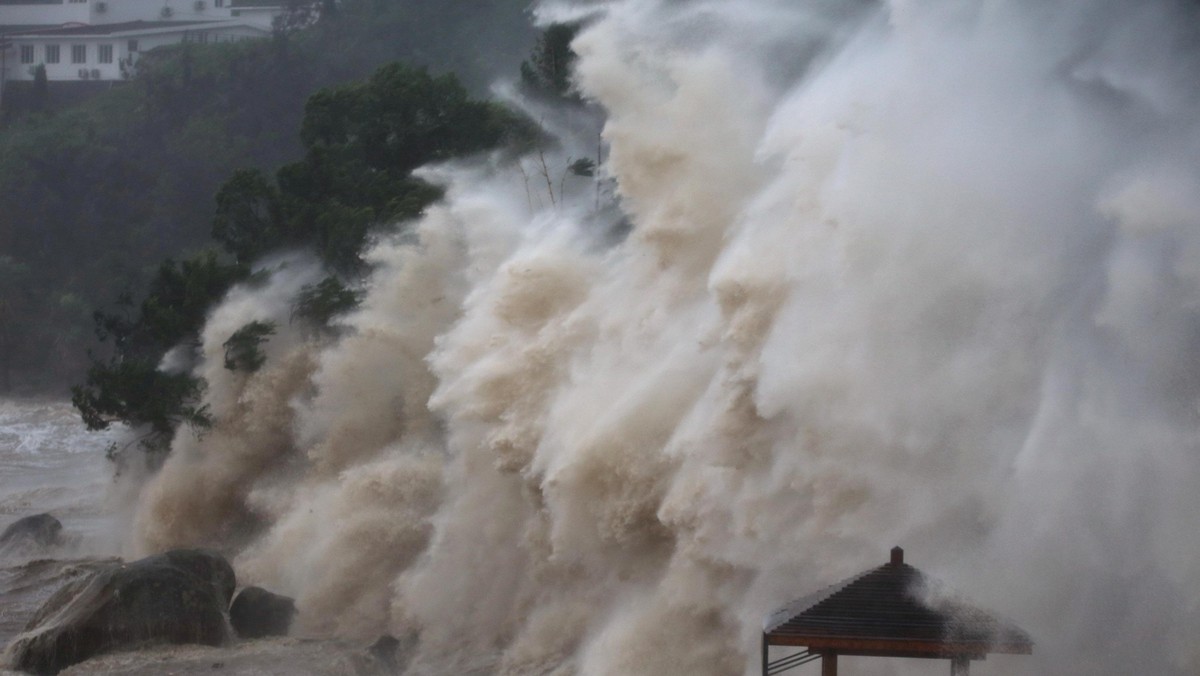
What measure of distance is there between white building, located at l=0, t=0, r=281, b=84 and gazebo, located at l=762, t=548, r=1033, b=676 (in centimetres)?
8520

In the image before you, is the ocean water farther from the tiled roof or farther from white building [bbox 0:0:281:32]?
white building [bbox 0:0:281:32]

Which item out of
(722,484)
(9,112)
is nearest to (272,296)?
(722,484)

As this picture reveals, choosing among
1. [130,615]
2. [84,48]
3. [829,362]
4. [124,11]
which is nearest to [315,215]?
[130,615]

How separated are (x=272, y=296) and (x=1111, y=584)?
798 inches

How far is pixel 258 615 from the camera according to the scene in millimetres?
20375

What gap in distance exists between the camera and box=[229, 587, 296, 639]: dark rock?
66.3ft

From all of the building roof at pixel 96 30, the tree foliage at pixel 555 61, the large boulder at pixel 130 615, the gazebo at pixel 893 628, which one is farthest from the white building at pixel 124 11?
the gazebo at pixel 893 628

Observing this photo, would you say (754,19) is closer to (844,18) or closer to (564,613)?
(844,18)

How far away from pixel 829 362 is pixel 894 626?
4185 millimetres

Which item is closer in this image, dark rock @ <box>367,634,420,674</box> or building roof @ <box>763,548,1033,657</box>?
building roof @ <box>763,548,1033,657</box>

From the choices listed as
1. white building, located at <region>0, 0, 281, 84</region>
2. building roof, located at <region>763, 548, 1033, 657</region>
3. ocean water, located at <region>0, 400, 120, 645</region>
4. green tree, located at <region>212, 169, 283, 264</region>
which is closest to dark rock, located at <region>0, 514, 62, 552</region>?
ocean water, located at <region>0, 400, 120, 645</region>

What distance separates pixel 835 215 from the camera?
14227 mm

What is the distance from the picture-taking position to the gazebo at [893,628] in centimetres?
989

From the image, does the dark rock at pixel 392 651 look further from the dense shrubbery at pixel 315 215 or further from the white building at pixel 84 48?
the white building at pixel 84 48
